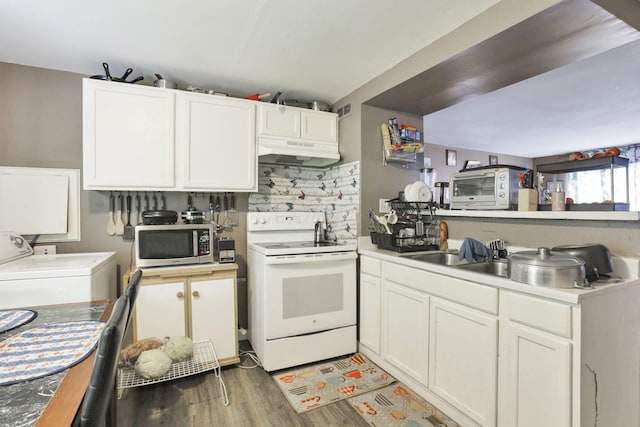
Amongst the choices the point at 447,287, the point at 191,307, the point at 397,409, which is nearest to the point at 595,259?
the point at 447,287

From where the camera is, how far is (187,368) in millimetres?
2105

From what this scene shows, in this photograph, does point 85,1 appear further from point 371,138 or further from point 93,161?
point 371,138

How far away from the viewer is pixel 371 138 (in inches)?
107

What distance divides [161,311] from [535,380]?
2219 mm

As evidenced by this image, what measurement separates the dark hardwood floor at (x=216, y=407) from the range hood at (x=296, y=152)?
178 centimetres

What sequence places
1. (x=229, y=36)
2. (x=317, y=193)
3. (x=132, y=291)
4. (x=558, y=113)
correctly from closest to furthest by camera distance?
1. (x=132, y=291)
2. (x=229, y=36)
3. (x=317, y=193)
4. (x=558, y=113)

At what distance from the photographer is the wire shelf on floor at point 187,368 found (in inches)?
76.7

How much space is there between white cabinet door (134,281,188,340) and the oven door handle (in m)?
0.69

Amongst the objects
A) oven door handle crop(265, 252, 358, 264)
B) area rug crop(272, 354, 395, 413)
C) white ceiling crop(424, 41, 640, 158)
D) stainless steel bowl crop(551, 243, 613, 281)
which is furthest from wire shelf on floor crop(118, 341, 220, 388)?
white ceiling crop(424, 41, 640, 158)

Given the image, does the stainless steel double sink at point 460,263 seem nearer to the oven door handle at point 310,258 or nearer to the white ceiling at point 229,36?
the oven door handle at point 310,258

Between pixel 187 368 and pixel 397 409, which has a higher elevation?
pixel 187 368

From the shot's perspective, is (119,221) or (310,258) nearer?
(310,258)

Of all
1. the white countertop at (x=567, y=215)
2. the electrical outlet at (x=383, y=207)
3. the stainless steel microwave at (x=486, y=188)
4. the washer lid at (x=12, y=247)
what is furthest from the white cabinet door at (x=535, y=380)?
the washer lid at (x=12, y=247)

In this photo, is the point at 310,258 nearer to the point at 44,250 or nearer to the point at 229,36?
the point at 229,36
